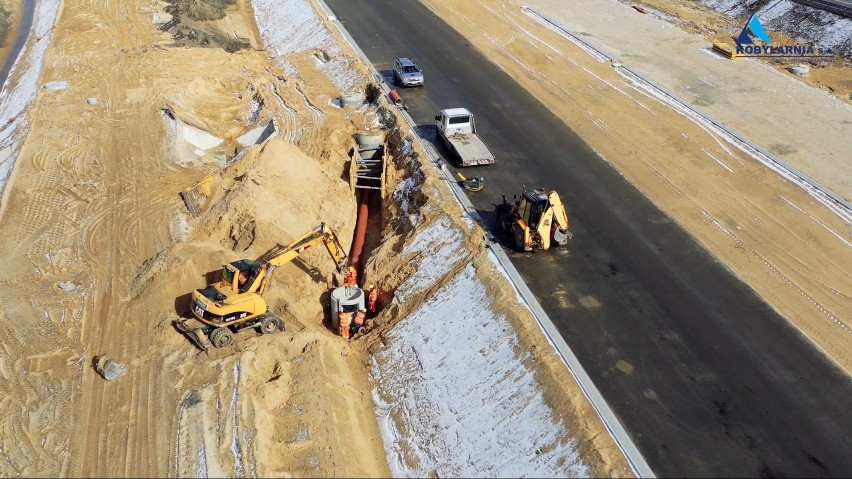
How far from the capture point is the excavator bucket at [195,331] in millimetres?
17438

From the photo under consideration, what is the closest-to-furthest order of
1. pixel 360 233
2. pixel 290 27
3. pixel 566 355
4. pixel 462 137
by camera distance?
1. pixel 566 355
2. pixel 360 233
3. pixel 462 137
4. pixel 290 27

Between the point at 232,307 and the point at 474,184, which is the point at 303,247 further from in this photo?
the point at 474,184

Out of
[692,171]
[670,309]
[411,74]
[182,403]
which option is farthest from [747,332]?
[411,74]

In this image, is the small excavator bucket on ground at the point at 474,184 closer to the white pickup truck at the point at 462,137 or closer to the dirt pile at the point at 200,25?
the white pickup truck at the point at 462,137

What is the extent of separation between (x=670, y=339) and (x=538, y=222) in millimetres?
5072

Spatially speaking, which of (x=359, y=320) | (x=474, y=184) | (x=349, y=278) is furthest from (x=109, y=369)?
(x=474, y=184)

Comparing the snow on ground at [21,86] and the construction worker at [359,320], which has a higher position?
the construction worker at [359,320]

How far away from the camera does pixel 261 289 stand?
60.7 feet

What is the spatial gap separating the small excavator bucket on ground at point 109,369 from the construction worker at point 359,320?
21.5 ft

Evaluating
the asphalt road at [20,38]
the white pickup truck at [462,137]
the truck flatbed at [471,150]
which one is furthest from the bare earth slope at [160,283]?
the asphalt road at [20,38]

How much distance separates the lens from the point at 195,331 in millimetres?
17625

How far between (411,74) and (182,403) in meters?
20.8

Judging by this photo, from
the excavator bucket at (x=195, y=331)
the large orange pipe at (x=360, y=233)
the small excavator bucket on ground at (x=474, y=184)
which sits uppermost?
the small excavator bucket on ground at (x=474, y=184)

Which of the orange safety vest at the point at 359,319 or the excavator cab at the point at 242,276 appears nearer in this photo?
the excavator cab at the point at 242,276
